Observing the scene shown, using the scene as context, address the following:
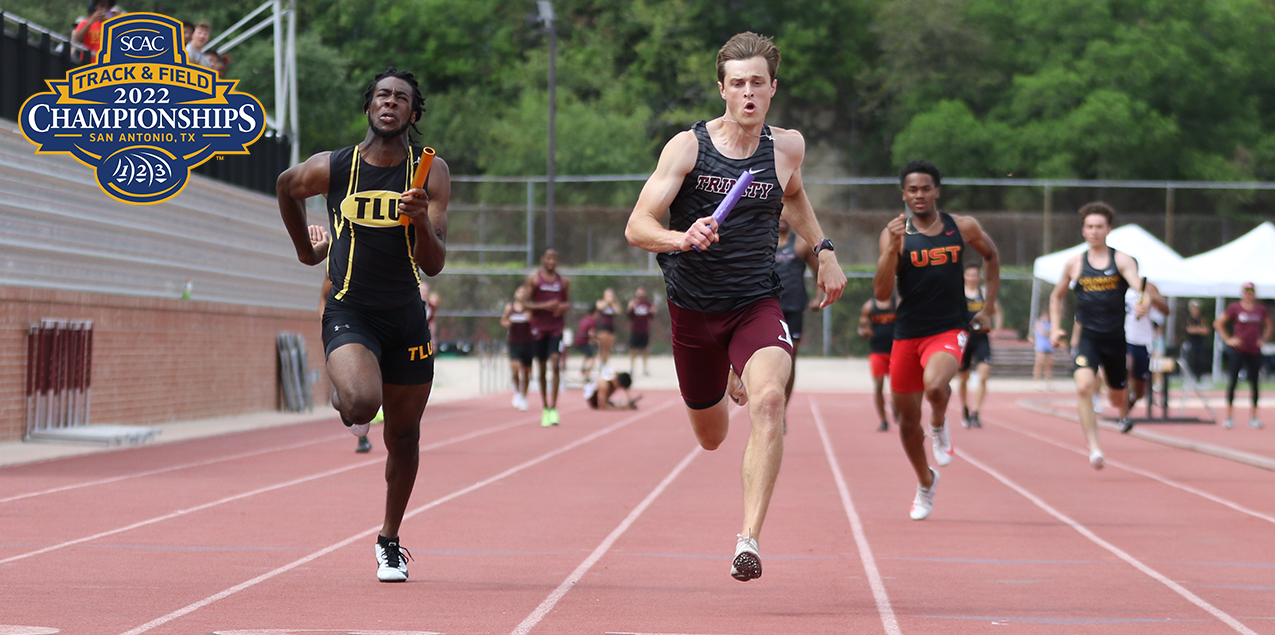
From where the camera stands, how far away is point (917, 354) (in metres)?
9.05

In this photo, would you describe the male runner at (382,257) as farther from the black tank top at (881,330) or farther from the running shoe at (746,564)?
the black tank top at (881,330)

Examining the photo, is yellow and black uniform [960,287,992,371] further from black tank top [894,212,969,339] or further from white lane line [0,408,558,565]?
black tank top [894,212,969,339]

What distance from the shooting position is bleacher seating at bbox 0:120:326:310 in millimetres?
13711

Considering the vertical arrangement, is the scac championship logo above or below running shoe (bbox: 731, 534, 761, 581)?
above

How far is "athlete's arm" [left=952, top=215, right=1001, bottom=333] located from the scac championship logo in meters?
9.43

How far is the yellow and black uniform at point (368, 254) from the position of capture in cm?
598

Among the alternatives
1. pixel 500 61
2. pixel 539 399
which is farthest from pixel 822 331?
pixel 500 61

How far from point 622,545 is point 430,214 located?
2448mm

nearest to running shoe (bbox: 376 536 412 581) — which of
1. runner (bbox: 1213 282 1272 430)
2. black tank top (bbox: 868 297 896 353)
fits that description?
black tank top (bbox: 868 297 896 353)

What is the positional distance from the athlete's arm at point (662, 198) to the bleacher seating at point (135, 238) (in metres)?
9.26

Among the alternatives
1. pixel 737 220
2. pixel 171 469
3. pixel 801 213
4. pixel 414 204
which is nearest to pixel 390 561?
pixel 414 204

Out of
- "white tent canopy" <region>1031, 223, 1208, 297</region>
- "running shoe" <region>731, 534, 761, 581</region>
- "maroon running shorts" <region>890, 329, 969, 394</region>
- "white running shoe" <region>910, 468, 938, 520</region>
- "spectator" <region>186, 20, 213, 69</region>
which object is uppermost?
"spectator" <region>186, 20, 213, 69</region>

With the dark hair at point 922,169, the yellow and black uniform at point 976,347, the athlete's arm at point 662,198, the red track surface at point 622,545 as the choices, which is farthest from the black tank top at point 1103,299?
the athlete's arm at point 662,198

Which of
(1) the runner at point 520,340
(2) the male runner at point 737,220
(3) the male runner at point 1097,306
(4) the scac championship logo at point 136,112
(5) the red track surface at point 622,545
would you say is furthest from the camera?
(1) the runner at point 520,340
